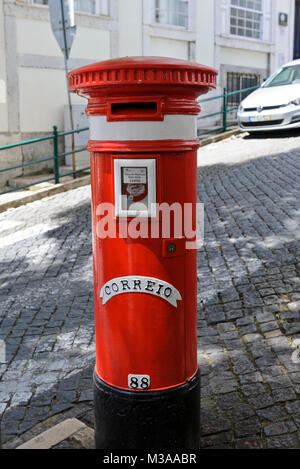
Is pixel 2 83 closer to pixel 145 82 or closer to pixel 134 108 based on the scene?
pixel 134 108

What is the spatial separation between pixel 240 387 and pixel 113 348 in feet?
3.73

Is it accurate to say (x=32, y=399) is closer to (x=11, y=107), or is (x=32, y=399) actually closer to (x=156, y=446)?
(x=156, y=446)

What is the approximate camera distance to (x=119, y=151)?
2.21 meters

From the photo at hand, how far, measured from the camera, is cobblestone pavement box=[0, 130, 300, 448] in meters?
3.04

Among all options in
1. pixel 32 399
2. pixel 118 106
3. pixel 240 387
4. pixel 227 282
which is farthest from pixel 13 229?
pixel 118 106

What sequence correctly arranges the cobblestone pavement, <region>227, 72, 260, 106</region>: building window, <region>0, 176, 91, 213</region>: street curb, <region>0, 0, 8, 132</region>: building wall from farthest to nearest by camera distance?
<region>227, 72, 260, 106</region>: building window, <region>0, 0, 8, 132</region>: building wall, <region>0, 176, 91, 213</region>: street curb, the cobblestone pavement

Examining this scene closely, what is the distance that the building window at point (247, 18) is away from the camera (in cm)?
1714

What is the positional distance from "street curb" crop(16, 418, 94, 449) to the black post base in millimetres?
302

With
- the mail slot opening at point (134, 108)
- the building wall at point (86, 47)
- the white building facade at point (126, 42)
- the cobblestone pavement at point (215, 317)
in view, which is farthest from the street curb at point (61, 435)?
the building wall at point (86, 47)

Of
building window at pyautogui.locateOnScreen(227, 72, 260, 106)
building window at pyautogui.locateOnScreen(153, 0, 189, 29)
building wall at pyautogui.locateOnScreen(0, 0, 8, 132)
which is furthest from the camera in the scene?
building window at pyautogui.locateOnScreen(227, 72, 260, 106)

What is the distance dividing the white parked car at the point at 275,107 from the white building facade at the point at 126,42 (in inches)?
162

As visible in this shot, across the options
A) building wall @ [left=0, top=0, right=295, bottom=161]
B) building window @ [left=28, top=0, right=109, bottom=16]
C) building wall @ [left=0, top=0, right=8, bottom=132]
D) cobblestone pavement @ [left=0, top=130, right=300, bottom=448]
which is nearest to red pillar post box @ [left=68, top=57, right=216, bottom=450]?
cobblestone pavement @ [left=0, top=130, right=300, bottom=448]

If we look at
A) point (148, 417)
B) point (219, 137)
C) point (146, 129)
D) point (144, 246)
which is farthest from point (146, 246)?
point (219, 137)

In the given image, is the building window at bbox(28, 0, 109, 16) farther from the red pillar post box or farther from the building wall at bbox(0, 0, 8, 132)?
the red pillar post box
